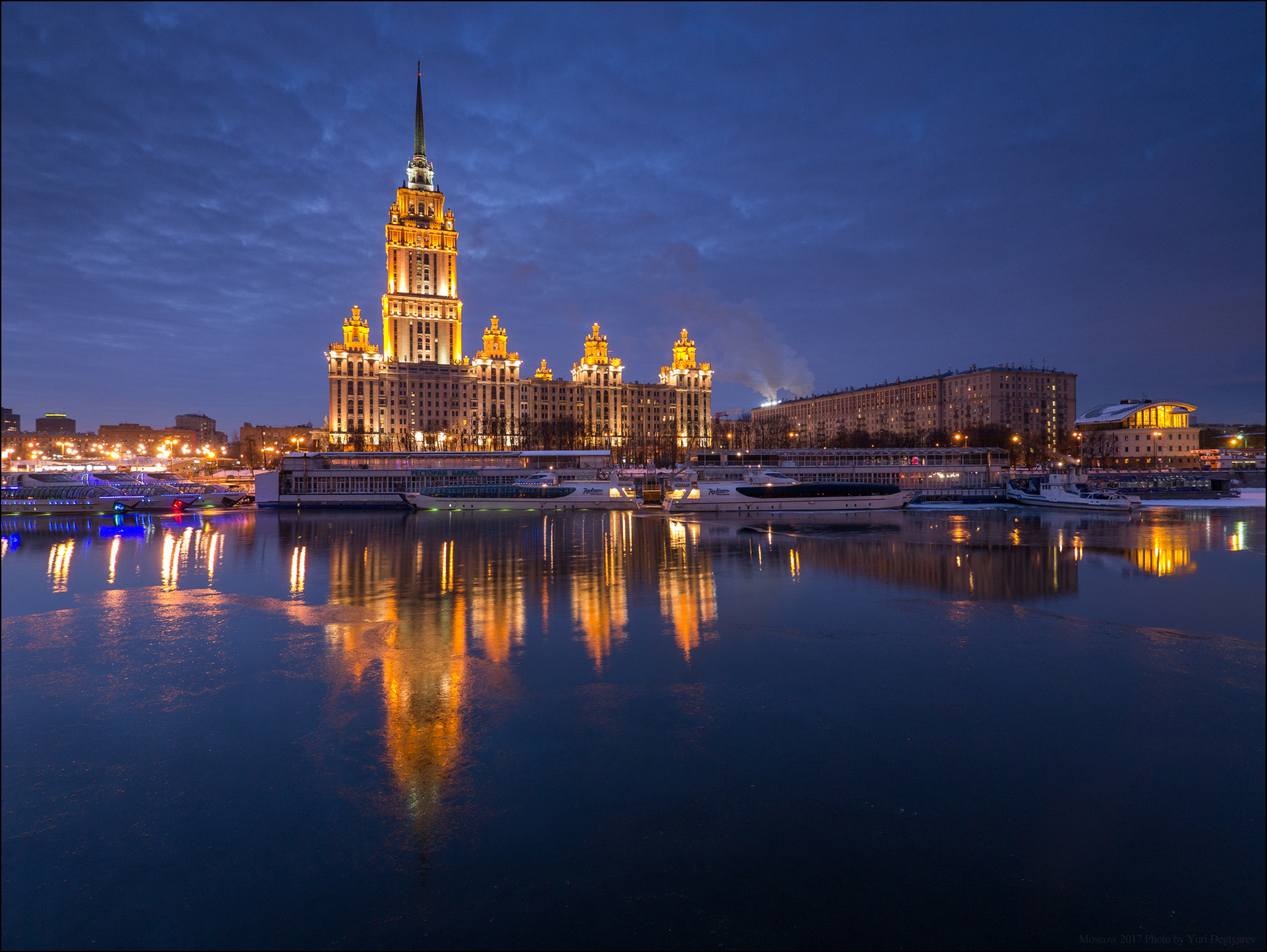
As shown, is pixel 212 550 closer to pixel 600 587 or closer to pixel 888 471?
pixel 600 587

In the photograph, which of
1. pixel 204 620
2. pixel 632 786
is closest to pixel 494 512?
pixel 204 620

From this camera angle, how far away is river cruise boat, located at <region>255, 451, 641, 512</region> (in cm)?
4606

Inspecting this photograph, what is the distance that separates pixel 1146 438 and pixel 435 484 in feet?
357

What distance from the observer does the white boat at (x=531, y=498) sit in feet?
149

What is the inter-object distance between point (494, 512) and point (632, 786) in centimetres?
3910

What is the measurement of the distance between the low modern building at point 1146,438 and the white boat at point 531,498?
90.3m

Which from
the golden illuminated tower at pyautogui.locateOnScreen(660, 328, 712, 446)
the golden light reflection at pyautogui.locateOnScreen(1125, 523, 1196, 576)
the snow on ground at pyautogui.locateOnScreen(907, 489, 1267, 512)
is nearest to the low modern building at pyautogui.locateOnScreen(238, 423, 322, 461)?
the golden illuminated tower at pyautogui.locateOnScreen(660, 328, 712, 446)

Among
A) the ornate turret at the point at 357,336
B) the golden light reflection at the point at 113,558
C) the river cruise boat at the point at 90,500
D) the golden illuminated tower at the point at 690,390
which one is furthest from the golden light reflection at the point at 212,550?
the golden illuminated tower at the point at 690,390

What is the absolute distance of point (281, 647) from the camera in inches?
401

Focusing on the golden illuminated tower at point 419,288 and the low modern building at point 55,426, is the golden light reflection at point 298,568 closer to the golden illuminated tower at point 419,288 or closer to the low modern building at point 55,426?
the golden illuminated tower at point 419,288

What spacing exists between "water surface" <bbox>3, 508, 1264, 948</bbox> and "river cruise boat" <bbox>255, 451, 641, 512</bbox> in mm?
32079

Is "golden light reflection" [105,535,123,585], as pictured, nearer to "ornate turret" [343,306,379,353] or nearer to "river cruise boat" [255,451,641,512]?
"river cruise boat" [255,451,641,512]

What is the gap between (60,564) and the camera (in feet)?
60.8

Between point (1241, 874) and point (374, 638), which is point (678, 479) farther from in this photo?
point (1241, 874)
